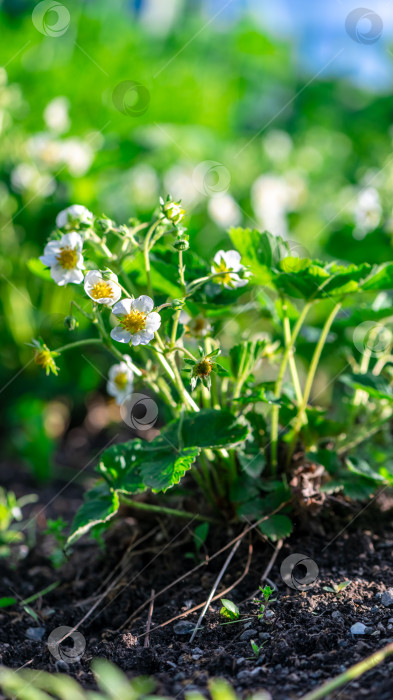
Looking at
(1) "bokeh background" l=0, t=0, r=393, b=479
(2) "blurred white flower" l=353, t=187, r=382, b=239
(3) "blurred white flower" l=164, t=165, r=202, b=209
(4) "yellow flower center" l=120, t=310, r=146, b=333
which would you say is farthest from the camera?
(3) "blurred white flower" l=164, t=165, r=202, b=209

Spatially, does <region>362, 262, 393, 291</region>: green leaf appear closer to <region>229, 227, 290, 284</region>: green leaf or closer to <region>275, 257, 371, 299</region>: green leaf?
<region>275, 257, 371, 299</region>: green leaf

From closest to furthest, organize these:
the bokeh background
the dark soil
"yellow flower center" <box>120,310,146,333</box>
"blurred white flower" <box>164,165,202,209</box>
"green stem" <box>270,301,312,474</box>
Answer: the dark soil, "yellow flower center" <box>120,310,146,333</box>, "green stem" <box>270,301,312,474</box>, the bokeh background, "blurred white flower" <box>164,165,202,209</box>

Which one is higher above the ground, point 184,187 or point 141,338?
point 141,338

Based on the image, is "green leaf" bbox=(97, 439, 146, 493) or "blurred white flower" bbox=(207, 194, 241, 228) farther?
"blurred white flower" bbox=(207, 194, 241, 228)

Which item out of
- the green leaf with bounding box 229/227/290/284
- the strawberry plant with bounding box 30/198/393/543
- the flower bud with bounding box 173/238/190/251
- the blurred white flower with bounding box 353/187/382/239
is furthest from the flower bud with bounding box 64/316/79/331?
the blurred white flower with bounding box 353/187/382/239

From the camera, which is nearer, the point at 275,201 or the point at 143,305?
the point at 143,305

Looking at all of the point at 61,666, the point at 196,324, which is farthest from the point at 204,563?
the point at 196,324

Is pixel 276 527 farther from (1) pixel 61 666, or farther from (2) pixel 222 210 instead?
(2) pixel 222 210

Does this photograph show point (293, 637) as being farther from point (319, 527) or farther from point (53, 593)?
point (53, 593)
